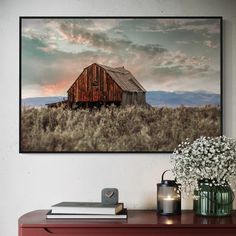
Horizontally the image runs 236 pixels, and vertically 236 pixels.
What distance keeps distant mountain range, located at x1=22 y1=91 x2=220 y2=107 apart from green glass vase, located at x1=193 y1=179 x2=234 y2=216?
1.67 feet

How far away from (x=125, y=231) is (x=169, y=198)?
35 cm

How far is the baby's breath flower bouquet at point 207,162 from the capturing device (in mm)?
2303

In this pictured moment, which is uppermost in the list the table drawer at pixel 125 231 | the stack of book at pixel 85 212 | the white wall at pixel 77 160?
the white wall at pixel 77 160

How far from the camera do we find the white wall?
2656mm

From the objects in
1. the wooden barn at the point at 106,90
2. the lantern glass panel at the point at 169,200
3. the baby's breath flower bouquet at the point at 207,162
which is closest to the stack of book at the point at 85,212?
the lantern glass panel at the point at 169,200

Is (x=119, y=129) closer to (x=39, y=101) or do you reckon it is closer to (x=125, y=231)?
(x=39, y=101)

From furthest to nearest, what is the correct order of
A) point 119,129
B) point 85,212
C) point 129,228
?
point 119,129 < point 85,212 < point 129,228

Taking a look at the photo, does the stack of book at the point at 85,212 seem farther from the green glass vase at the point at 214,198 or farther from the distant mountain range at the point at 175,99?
the distant mountain range at the point at 175,99

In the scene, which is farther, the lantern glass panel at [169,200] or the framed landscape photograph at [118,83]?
the framed landscape photograph at [118,83]

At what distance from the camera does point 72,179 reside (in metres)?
2.67

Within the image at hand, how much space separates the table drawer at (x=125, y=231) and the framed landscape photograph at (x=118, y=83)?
0.55 m

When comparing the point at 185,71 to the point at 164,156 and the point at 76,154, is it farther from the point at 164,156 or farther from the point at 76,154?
the point at 76,154

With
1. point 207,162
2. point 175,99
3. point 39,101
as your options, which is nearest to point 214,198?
point 207,162

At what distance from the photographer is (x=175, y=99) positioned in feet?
8.71
